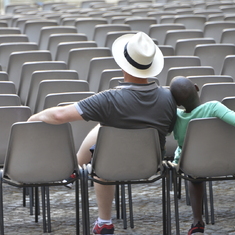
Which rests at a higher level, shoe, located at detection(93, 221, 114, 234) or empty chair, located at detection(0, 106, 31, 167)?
empty chair, located at detection(0, 106, 31, 167)

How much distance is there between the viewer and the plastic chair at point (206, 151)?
3694mm

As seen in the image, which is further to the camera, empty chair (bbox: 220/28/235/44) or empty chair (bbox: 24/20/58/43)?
empty chair (bbox: 24/20/58/43)

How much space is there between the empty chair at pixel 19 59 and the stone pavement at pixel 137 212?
1.69m

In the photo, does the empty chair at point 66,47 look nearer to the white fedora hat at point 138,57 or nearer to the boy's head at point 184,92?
the white fedora hat at point 138,57

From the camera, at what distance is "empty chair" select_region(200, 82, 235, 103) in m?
4.50

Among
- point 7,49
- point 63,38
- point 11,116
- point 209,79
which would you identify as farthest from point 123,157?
point 63,38

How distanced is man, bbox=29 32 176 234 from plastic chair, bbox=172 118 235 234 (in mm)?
197

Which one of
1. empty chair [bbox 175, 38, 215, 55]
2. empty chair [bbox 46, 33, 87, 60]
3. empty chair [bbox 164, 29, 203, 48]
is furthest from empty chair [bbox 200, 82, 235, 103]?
empty chair [bbox 46, 33, 87, 60]

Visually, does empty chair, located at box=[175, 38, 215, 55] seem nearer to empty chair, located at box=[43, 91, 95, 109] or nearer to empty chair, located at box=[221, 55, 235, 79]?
empty chair, located at box=[221, 55, 235, 79]

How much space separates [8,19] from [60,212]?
7.39 metres

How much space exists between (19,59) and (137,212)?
251 centimetres

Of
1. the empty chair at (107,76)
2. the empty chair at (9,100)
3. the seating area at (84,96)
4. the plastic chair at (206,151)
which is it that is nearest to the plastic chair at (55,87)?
the seating area at (84,96)

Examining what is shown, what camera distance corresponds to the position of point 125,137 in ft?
12.0

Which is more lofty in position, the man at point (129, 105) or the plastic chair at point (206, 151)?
the man at point (129, 105)
